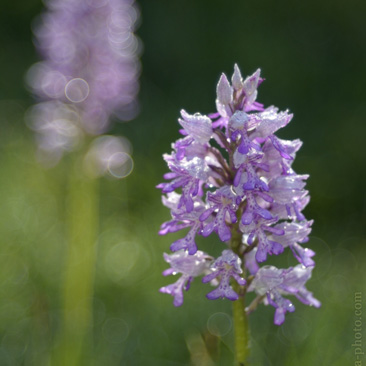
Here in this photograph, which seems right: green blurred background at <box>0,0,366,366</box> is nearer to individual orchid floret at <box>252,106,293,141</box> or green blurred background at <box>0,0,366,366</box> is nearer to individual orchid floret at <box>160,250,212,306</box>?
individual orchid floret at <box>160,250,212,306</box>

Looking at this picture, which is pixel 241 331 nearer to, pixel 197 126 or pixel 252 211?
pixel 252 211

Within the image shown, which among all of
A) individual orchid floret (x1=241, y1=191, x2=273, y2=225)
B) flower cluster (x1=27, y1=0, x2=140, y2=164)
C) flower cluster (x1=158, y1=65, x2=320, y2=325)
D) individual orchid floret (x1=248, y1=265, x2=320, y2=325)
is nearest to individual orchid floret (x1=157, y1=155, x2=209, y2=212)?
flower cluster (x1=158, y1=65, x2=320, y2=325)

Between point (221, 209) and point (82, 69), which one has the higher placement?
point (82, 69)

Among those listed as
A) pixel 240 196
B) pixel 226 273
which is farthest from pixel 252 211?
pixel 226 273

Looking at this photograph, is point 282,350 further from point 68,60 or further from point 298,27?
point 298,27

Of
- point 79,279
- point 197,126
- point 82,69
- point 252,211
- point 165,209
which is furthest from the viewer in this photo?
point 165,209

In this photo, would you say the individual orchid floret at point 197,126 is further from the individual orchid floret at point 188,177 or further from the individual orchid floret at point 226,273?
the individual orchid floret at point 226,273

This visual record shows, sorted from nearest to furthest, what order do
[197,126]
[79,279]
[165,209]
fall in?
[197,126] → [79,279] → [165,209]
